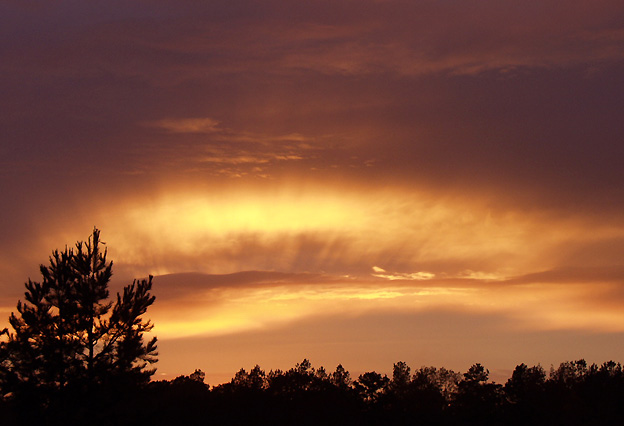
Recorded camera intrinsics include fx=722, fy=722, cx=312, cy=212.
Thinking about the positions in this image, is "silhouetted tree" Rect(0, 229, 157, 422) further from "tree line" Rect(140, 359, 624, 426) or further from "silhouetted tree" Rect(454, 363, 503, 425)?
"silhouetted tree" Rect(454, 363, 503, 425)

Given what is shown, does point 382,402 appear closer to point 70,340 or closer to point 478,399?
point 478,399

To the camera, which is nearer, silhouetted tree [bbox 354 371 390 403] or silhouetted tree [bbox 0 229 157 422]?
silhouetted tree [bbox 0 229 157 422]

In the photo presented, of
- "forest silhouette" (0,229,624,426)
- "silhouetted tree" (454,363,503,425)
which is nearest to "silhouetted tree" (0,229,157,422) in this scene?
"forest silhouette" (0,229,624,426)

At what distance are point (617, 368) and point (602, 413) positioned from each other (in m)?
57.2

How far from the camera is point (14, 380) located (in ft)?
140

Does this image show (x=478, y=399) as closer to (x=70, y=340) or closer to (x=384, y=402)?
(x=384, y=402)

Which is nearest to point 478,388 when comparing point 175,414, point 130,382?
point 175,414

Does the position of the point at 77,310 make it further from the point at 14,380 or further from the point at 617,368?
the point at 617,368

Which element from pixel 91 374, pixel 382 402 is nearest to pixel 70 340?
pixel 91 374

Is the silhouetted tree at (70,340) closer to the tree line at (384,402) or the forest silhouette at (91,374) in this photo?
the forest silhouette at (91,374)

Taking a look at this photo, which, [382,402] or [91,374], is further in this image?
[382,402]

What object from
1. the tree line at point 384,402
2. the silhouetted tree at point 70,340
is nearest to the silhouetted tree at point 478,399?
the tree line at point 384,402

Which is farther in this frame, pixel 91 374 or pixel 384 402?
pixel 384 402

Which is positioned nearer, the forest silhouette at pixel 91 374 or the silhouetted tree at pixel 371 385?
the forest silhouette at pixel 91 374
